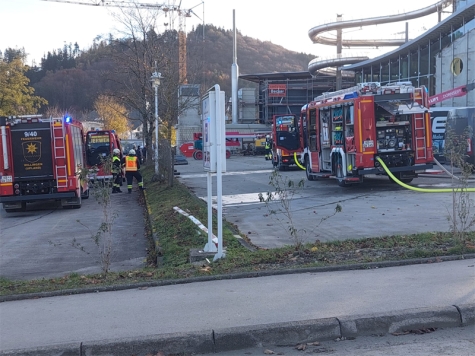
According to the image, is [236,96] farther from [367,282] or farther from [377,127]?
[367,282]

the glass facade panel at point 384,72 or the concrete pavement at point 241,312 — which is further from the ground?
the glass facade panel at point 384,72

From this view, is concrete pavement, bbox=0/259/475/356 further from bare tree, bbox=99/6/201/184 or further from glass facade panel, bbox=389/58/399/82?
glass facade panel, bbox=389/58/399/82

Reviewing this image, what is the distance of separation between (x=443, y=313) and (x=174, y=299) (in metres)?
2.95

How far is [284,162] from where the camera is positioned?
3114cm

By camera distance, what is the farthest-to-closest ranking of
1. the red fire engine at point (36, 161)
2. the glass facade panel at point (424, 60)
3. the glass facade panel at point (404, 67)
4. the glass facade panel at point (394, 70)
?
the glass facade panel at point (394, 70), the glass facade panel at point (404, 67), the glass facade panel at point (424, 60), the red fire engine at point (36, 161)

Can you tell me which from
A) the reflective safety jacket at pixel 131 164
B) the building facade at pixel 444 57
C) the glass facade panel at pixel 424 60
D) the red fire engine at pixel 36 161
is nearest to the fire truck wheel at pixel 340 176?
the reflective safety jacket at pixel 131 164

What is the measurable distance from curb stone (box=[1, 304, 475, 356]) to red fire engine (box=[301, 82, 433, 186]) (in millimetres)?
11855

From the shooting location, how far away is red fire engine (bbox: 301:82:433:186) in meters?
17.2

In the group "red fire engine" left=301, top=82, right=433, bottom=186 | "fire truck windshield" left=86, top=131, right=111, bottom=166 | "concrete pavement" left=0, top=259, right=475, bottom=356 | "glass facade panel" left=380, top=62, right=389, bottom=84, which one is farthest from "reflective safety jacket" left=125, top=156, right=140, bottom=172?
"glass facade panel" left=380, top=62, right=389, bottom=84

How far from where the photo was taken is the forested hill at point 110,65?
1900 inches

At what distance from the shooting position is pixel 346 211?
13859mm

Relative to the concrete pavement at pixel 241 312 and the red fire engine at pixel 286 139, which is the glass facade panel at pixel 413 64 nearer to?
the red fire engine at pixel 286 139

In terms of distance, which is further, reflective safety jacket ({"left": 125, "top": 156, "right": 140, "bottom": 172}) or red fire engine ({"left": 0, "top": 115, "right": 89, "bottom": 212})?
reflective safety jacket ({"left": 125, "top": 156, "right": 140, "bottom": 172})

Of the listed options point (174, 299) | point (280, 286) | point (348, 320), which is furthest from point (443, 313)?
point (174, 299)
